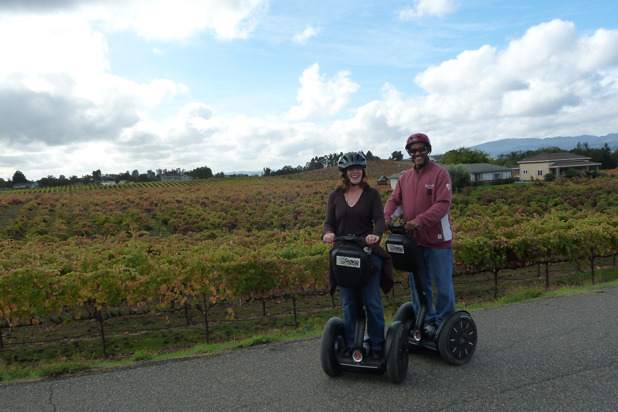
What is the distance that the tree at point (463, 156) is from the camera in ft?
337

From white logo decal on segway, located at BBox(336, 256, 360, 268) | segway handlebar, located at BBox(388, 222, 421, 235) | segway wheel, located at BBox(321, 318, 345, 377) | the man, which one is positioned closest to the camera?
white logo decal on segway, located at BBox(336, 256, 360, 268)

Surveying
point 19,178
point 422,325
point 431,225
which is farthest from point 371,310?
point 19,178

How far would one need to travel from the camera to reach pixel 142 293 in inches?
303

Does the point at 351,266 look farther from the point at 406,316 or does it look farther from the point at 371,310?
Answer: the point at 406,316

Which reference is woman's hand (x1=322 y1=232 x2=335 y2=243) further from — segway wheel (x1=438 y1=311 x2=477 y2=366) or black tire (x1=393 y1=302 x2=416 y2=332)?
segway wheel (x1=438 y1=311 x2=477 y2=366)

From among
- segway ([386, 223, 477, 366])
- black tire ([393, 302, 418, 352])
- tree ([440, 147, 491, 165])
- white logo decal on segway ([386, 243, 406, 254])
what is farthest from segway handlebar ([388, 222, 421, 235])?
tree ([440, 147, 491, 165])

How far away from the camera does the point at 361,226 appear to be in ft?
13.8

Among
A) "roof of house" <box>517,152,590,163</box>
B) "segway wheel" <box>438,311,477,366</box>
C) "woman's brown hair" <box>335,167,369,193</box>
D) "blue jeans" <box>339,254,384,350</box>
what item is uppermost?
"roof of house" <box>517,152,590,163</box>

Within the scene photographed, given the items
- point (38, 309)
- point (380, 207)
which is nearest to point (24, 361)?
point (38, 309)

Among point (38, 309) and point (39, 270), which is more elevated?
point (39, 270)

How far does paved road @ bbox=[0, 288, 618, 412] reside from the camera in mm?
3701

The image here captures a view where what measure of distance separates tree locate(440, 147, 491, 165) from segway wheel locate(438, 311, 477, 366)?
102m

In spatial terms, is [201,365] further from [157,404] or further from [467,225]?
[467,225]

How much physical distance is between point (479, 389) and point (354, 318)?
1.26 m
